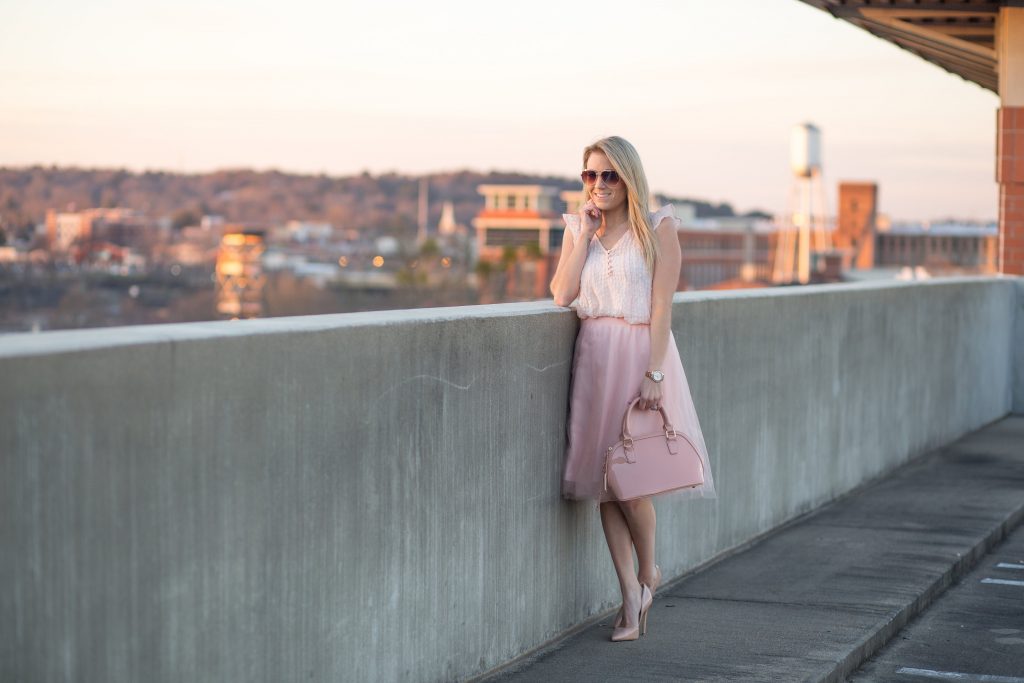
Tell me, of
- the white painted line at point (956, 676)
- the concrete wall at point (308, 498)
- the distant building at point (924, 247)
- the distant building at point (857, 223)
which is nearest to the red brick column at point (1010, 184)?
the concrete wall at point (308, 498)

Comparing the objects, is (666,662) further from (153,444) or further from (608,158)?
(153,444)

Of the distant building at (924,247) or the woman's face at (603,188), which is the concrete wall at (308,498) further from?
the distant building at (924,247)

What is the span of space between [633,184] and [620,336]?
58cm

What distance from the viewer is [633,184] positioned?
562cm

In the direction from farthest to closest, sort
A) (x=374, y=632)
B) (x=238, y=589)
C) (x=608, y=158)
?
(x=608, y=158) < (x=374, y=632) < (x=238, y=589)

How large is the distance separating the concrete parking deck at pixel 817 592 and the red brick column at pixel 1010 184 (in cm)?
554

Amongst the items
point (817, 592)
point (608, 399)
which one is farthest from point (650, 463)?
point (817, 592)

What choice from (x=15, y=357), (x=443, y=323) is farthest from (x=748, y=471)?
(x=15, y=357)

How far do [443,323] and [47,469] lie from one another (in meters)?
1.90

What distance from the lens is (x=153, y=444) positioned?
3676 mm

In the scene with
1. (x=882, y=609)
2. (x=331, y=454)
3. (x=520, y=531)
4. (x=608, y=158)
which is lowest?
(x=882, y=609)

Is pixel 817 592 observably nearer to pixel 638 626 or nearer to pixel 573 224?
pixel 638 626

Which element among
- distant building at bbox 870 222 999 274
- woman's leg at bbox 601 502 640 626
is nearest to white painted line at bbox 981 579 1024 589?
woman's leg at bbox 601 502 640 626

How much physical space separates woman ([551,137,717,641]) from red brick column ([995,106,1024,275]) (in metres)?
10.5
